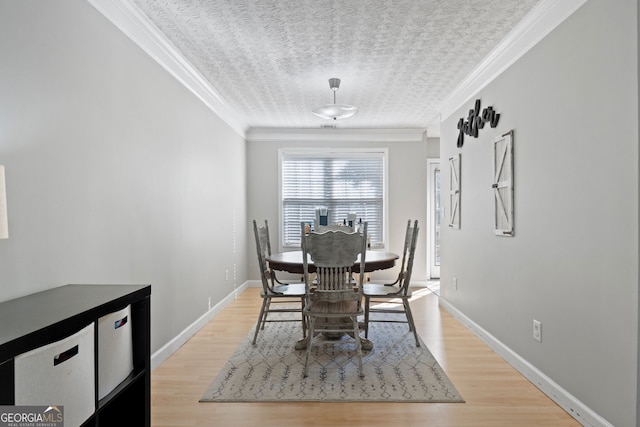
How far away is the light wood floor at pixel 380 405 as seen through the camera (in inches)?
88.5

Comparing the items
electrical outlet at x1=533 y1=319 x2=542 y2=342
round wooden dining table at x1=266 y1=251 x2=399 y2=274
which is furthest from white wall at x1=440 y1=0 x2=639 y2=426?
round wooden dining table at x1=266 y1=251 x2=399 y2=274

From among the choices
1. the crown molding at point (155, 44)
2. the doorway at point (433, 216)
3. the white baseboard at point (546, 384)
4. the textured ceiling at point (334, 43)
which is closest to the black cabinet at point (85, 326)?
the crown molding at point (155, 44)

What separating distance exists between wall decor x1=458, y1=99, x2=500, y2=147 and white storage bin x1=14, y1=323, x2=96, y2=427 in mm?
3240

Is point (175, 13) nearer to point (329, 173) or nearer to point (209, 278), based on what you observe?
point (209, 278)

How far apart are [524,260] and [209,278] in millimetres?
3037

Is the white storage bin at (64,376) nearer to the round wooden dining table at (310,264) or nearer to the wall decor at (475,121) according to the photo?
the round wooden dining table at (310,264)

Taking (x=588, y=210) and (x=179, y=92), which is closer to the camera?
(x=588, y=210)

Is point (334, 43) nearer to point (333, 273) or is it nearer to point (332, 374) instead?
point (333, 273)

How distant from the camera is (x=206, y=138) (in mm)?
4375

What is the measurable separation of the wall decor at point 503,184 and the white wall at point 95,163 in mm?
2624

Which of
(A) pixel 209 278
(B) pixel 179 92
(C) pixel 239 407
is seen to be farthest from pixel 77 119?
(A) pixel 209 278

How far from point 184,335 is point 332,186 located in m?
3.63

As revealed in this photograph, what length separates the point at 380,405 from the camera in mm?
2441

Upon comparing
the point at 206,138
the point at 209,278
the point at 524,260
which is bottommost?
the point at 209,278
